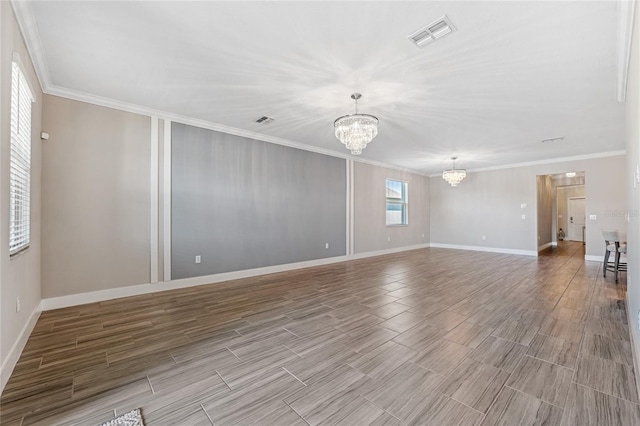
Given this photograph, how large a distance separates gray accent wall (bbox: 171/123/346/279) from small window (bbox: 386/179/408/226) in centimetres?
241

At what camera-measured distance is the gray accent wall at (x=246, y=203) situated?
4.21 meters

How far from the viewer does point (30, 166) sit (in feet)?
8.76

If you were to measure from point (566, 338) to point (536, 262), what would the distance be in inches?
191

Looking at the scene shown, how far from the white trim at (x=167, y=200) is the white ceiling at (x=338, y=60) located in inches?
17.9

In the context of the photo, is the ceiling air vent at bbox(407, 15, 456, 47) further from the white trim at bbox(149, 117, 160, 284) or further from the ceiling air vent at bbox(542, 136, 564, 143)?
the ceiling air vent at bbox(542, 136, 564, 143)

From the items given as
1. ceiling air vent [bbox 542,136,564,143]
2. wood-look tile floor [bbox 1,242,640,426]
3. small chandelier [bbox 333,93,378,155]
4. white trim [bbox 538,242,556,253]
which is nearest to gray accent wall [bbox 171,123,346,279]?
wood-look tile floor [bbox 1,242,640,426]

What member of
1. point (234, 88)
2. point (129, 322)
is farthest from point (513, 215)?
point (129, 322)

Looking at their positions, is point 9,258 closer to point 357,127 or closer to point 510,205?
point 357,127

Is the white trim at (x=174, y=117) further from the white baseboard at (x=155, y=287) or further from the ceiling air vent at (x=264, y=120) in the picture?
the white baseboard at (x=155, y=287)

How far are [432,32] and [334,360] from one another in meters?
2.82

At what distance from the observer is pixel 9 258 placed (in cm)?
194

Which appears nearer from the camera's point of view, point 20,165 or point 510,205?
point 20,165

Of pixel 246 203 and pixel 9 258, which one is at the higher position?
pixel 246 203

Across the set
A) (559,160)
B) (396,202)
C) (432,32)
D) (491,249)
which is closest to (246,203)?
(432,32)
